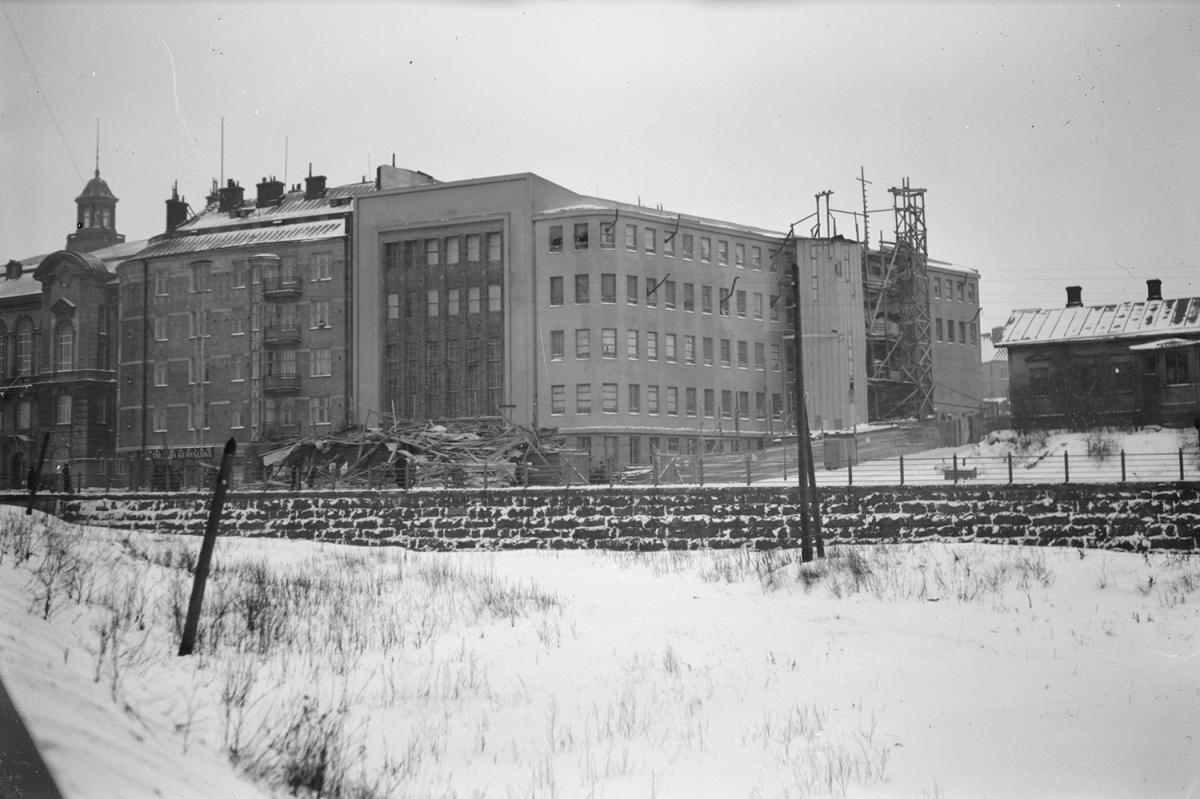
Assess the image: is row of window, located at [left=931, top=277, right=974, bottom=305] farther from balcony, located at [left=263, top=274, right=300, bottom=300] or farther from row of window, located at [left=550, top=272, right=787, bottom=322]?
balcony, located at [left=263, top=274, right=300, bottom=300]

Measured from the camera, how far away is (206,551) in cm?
1195

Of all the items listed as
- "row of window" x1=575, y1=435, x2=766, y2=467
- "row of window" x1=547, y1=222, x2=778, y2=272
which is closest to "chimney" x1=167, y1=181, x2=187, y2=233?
"row of window" x1=547, y1=222, x2=778, y2=272

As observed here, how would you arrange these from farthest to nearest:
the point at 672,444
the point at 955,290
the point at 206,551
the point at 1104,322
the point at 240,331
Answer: the point at 955,290 → the point at 672,444 → the point at 240,331 → the point at 1104,322 → the point at 206,551

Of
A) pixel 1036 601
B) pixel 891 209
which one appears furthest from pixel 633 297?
pixel 1036 601

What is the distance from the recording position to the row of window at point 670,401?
59.1 meters

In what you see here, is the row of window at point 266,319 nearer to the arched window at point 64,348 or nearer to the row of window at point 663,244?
the row of window at point 663,244

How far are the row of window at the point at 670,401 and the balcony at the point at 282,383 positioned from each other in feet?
45.4

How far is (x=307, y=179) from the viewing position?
68500 millimetres

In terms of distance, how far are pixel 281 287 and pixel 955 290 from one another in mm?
43759

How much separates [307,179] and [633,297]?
73.5ft

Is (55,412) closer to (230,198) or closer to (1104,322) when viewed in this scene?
(230,198)

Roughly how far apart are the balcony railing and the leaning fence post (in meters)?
49.0

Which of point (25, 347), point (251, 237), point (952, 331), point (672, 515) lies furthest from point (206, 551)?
point (952, 331)

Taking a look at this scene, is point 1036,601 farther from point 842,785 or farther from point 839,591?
point 842,785
